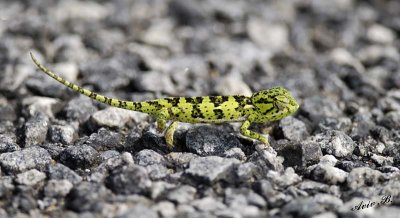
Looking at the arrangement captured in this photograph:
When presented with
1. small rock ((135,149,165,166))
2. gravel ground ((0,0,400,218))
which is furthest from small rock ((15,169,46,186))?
small rock ((135,149,165,166))

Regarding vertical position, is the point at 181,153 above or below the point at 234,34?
below

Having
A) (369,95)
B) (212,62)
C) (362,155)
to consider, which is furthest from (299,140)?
(212,62)

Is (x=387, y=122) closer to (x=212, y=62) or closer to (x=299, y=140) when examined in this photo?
(x=299, y=140)

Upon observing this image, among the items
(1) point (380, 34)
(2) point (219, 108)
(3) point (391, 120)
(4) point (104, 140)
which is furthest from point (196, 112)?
(1) point (380, 34)

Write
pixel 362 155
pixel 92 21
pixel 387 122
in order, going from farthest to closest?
pixel 92 21, pixel 387 122, pixel 362 155

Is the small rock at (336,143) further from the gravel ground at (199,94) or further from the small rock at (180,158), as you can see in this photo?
the small rock at (180,158)

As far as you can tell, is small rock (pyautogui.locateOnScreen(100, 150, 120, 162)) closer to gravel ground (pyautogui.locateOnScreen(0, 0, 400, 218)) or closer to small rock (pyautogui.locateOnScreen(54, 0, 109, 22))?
gravel ground (pyautogui.locateOnScreen(0, 0, 400, 218))

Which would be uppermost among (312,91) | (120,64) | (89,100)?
(120,64)
